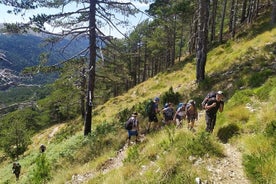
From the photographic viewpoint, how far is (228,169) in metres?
6.46

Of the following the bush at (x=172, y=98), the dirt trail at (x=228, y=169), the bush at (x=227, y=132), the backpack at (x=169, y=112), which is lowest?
the bush at (x=172, y=98)

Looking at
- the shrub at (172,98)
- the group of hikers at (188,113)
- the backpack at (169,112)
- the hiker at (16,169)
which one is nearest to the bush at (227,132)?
the group of hikers at (188,113)

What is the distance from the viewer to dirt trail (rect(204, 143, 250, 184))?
19.6ft

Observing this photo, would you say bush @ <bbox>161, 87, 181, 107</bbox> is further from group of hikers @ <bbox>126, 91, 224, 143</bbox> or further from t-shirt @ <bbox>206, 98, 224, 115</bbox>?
t-shirt @ <bbox>206, 98, 224, 115</bbox>

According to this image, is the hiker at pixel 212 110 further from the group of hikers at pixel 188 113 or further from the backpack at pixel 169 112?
the backpack at pixel 169 112

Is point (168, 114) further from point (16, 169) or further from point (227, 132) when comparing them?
point (16, 169)

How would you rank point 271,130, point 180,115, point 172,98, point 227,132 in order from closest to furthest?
point 271,130, point 227,132, point 180,115, point 172,98

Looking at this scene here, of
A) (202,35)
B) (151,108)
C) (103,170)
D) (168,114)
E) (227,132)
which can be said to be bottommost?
(103,170)

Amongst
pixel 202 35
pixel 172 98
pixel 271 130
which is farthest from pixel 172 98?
pixel 271 130

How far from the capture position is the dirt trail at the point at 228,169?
5.99 m

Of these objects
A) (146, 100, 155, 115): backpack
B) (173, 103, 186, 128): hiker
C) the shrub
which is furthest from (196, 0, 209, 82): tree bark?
(173, 103, 186, 128): hiker

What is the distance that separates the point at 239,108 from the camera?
948 cm

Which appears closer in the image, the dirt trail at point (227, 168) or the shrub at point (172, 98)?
the dirt trail at point (227, 168)

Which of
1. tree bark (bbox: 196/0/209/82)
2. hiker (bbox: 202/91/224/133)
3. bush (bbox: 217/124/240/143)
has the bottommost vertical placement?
bush (bbox: 217/124/240/143)
